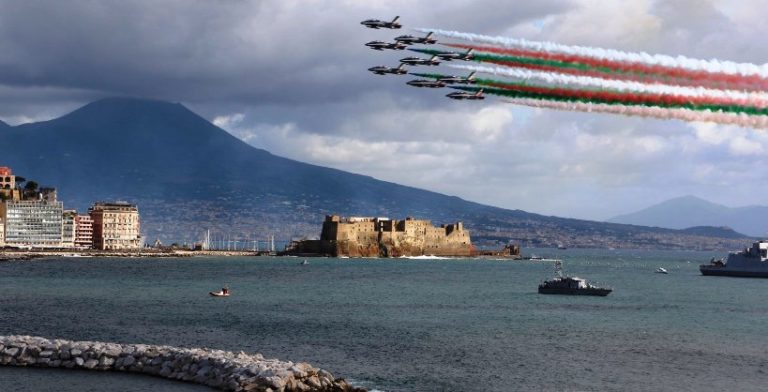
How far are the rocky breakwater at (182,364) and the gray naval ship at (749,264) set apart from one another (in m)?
142

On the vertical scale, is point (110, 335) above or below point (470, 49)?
below

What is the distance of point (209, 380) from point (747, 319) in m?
59.9

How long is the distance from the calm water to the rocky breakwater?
1.37 metres

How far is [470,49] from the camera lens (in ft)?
235

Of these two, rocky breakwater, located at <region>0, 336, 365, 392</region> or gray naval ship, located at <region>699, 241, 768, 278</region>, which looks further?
gray naval ship, located at <region>699, 241, 768, 278</region>

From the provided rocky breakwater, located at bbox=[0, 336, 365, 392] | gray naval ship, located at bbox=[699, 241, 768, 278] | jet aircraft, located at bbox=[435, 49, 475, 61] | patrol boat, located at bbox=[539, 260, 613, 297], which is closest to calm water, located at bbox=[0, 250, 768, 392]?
rocky breakwater, located at bbox=[0, 336, 365, 392]

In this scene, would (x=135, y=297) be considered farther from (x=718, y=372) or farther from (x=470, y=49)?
(x=718, y=372)

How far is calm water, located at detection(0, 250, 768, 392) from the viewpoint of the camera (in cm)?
5184

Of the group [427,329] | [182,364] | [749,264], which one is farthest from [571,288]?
[182,364]

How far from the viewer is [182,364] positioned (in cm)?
4950

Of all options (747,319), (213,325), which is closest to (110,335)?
(213,325)

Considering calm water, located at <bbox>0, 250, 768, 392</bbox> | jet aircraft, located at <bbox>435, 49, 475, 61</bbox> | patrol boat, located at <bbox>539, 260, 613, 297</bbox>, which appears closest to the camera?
calm water, located at <bbox>0, 250, 768, 392</bbox>

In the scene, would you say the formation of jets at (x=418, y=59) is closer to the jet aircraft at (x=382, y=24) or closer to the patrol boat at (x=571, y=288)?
the jet aircraft at (x=382, y=24)

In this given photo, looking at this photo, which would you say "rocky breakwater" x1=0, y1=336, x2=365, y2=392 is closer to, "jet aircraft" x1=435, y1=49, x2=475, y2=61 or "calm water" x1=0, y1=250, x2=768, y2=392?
"calm water" x1=0, y1=250, x2=768, y2=392
